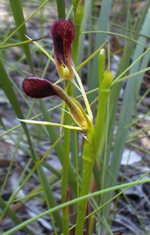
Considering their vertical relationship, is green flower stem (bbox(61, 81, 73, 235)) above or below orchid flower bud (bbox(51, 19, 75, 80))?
below

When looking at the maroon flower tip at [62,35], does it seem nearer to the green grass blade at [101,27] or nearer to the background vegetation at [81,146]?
the background vegetation at [81,146]

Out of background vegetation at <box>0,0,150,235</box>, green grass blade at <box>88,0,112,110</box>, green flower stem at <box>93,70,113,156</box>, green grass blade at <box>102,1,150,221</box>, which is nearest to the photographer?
green flower stem at <box>93,70,113,156</box>

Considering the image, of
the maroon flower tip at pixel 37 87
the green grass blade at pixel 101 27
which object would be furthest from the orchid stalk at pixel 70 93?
the green grass blade at pixel 101 27

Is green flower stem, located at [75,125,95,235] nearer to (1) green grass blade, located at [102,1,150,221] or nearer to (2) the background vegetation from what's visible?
(2) the background vegetation

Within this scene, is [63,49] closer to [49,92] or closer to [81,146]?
[49,92]

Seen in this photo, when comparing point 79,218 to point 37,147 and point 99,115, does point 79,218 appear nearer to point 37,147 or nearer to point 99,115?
point 99,115

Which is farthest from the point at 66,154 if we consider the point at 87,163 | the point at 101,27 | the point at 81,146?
the point at 81,146

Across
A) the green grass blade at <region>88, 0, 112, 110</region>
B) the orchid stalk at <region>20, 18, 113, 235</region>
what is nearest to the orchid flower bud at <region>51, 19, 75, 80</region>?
the orchid stalk at <region>20, 18, 113, 235</region>
